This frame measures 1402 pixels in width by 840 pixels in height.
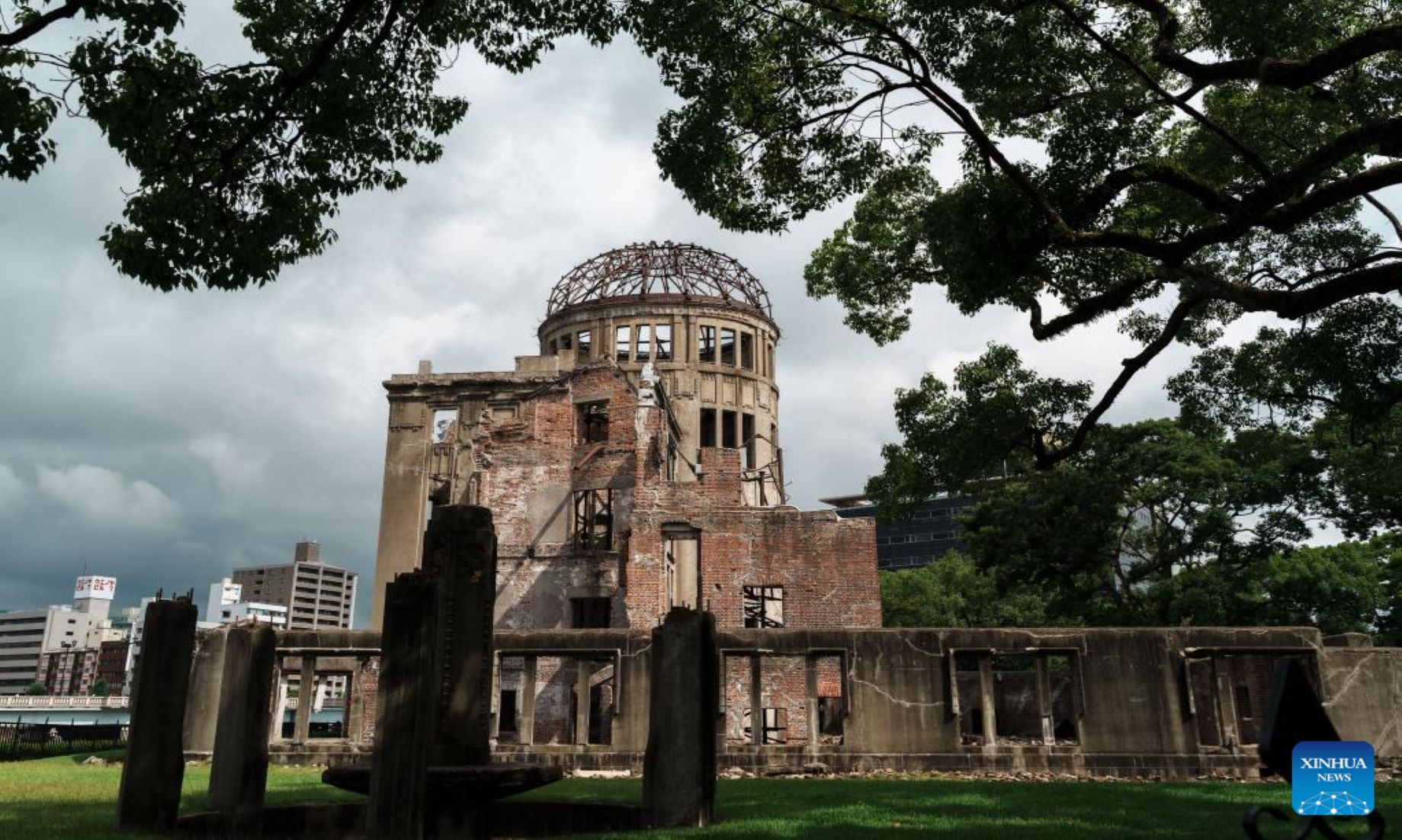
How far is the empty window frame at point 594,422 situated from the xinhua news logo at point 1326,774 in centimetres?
2706

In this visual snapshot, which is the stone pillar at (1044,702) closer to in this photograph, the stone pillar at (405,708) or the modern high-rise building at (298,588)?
the stone pillar at (405,708)

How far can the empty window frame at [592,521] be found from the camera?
29.6 meters

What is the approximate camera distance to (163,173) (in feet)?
30.7

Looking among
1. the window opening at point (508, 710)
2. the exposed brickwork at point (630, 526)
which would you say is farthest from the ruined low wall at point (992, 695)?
the window opening at point (508, 710)

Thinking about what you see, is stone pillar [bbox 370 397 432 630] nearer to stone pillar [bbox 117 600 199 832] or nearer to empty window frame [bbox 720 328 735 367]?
empty window frame [bbox 720 328 735 367]

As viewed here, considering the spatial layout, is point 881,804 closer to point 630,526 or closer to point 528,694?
point 528,694

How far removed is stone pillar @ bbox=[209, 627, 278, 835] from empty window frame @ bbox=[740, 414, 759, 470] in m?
30.9

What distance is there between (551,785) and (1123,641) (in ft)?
32.4

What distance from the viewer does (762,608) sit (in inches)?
1077

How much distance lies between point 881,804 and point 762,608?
53.9 ft

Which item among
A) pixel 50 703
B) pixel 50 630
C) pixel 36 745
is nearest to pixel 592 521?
pixel 36 745

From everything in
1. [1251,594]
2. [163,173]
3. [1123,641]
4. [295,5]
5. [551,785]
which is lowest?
[551,785]

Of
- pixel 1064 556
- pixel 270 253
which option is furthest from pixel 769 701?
pixel 270 253

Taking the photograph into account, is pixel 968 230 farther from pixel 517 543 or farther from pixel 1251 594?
pixel 1251 594
